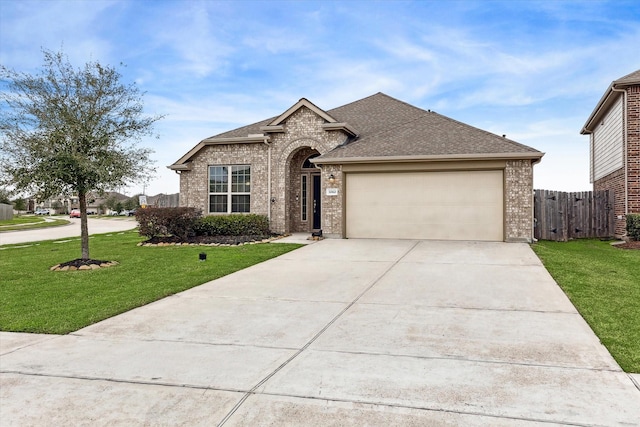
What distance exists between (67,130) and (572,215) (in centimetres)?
→ 1651

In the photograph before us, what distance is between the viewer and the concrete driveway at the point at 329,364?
316cm

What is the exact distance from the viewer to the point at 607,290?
7.27m

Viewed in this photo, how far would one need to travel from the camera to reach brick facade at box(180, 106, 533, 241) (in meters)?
15.4

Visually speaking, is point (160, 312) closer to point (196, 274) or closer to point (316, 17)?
point (196, 274)

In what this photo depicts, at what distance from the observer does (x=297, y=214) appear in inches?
696

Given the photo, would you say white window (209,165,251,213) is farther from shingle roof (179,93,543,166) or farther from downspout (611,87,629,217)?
downspout (611,87,629,217)

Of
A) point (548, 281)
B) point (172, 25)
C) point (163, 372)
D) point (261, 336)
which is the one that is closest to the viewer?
point (163, 372)

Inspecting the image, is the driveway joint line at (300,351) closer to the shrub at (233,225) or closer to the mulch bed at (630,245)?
the shrub at (233,225)

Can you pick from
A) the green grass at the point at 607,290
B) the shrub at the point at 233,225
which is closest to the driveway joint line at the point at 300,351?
the green grass at the point at 607,290

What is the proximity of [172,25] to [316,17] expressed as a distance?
4.67 m

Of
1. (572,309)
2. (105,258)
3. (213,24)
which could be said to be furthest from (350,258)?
(213,24)

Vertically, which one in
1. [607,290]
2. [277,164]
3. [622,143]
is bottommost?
[607,290]

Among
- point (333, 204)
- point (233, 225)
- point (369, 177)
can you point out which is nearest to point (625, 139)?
point (369, 177)

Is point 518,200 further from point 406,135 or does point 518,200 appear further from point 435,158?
point 406,135
